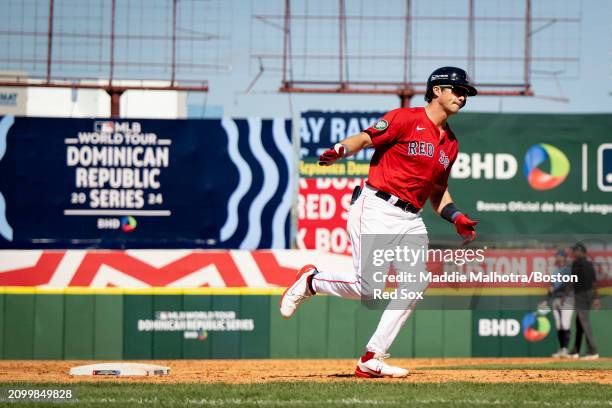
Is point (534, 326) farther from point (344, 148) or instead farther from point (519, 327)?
point (344, 148)

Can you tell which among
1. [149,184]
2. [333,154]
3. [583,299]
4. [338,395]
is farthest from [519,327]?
[338,395]

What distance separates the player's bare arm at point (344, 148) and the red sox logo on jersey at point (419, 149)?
0.93 feet

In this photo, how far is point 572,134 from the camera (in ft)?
54.8

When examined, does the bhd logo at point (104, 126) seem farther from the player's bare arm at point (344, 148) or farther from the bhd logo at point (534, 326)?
the player's bare arm at point (344, 148)

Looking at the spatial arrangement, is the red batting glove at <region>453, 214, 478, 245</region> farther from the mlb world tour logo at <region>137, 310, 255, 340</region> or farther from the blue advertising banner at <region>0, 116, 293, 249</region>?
the blue advertising banner at <region>0, 116, 293, 249</region>

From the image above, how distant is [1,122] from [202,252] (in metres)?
3.58

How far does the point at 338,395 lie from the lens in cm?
647

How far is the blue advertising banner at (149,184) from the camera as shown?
16.4 metres

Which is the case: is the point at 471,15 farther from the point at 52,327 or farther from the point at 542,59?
the point at 52,327

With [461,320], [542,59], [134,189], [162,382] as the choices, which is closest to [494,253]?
[461,320]

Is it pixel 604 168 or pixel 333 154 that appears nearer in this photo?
pixel 333 154

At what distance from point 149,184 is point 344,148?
32.4 feet

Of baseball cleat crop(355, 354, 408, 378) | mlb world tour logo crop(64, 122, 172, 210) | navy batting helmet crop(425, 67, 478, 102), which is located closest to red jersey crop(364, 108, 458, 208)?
navy batting helmet crop(425, 67, 478, 102)

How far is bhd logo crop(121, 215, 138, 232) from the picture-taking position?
1653cm
